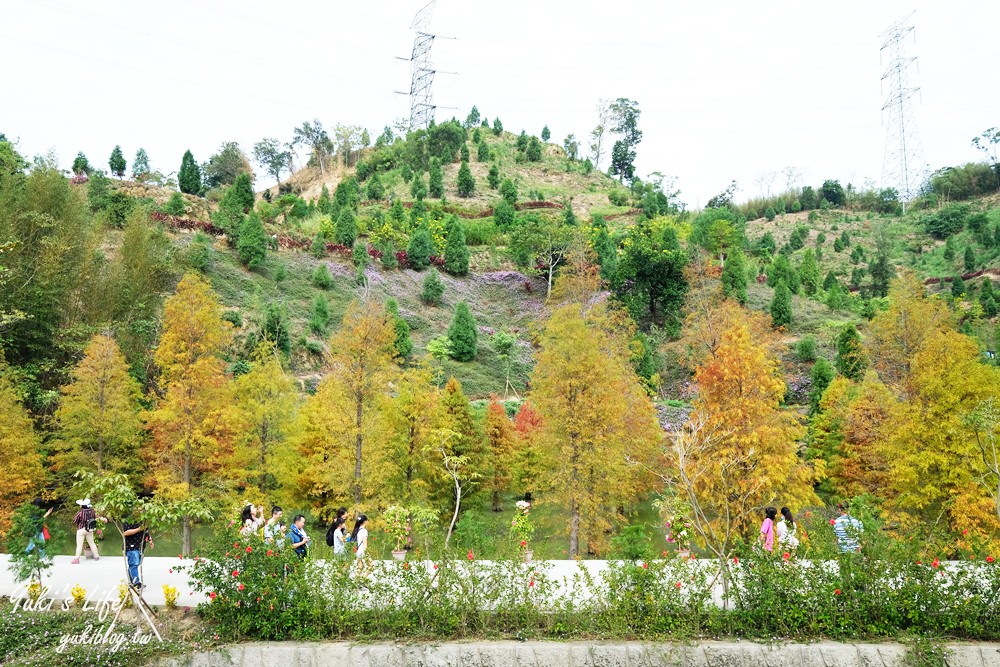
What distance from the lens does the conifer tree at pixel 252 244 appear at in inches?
1508

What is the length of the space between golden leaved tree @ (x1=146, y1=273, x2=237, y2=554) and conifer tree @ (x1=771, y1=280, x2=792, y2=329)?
111 feet

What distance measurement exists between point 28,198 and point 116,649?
21.2 meters

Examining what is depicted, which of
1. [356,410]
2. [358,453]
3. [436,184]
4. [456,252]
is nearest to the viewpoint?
[358,453]

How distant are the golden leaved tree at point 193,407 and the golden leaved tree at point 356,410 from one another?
2331mm

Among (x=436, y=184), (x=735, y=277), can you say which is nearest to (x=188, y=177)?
(x=436, y=184)

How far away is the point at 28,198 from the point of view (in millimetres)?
22844

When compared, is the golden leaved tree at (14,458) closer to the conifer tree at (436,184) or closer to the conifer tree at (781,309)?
the conifer tree at (781,309)

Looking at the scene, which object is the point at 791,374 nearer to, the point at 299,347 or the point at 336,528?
the point at 299,347

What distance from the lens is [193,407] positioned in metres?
17.1

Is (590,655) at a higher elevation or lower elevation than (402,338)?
lower

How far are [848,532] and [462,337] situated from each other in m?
30.0

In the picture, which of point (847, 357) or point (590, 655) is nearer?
point (590, 655)

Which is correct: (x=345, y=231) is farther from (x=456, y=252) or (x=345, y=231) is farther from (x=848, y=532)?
(x=848, y=532)

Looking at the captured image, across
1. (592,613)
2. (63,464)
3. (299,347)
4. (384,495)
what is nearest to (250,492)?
(384,495)
